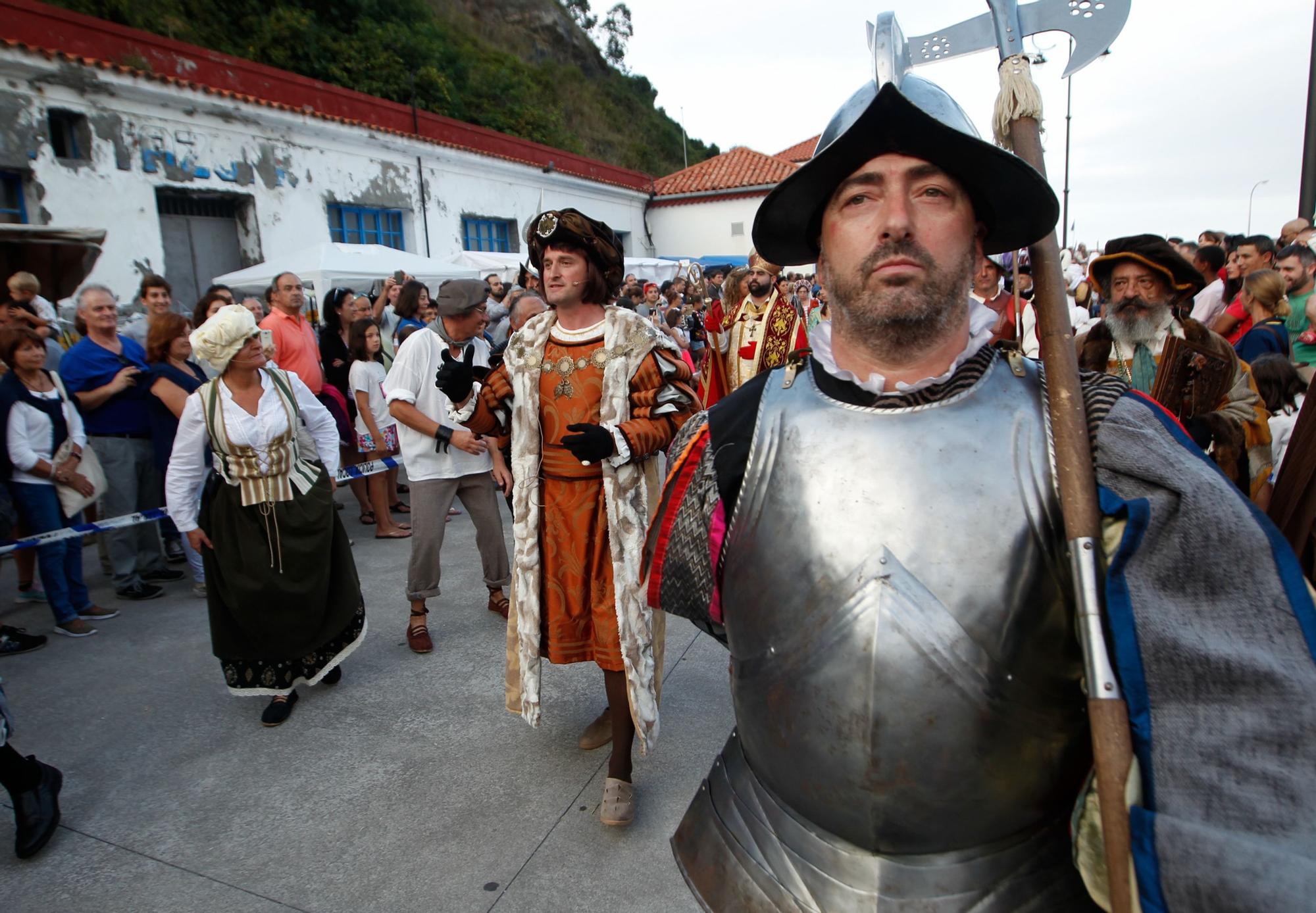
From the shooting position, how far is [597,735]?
3133 millimetres

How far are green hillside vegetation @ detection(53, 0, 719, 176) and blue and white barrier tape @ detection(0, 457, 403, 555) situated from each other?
15.0 m

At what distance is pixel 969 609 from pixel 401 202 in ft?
46.8

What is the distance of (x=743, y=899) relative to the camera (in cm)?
133

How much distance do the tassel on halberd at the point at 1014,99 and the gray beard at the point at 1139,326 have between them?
2102 mm

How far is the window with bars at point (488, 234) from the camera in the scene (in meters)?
15.5

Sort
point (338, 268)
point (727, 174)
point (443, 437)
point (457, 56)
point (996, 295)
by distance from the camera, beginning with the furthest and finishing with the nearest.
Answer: point (727, 174), point (457, 56), point (338, 268), point (996, 295), point (443, 437)

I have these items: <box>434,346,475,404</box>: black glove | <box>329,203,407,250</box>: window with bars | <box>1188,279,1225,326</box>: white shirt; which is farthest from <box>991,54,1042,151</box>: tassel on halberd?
<box>329,203,407,250</box>: window with bars

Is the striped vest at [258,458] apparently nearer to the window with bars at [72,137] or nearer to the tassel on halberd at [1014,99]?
the tassel on halberd at [1014,99]

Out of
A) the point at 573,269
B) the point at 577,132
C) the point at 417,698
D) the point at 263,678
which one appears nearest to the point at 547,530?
the point at 573,269

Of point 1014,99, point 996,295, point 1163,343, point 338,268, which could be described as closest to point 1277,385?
point 1163,343

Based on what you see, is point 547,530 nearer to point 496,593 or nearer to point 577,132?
point 496,593

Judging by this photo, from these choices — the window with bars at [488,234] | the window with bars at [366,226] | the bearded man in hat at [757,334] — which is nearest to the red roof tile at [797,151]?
the window with bars at [488,234]

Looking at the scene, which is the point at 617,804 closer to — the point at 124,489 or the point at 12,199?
the point at 124,489

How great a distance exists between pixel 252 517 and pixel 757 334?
12.4ft
